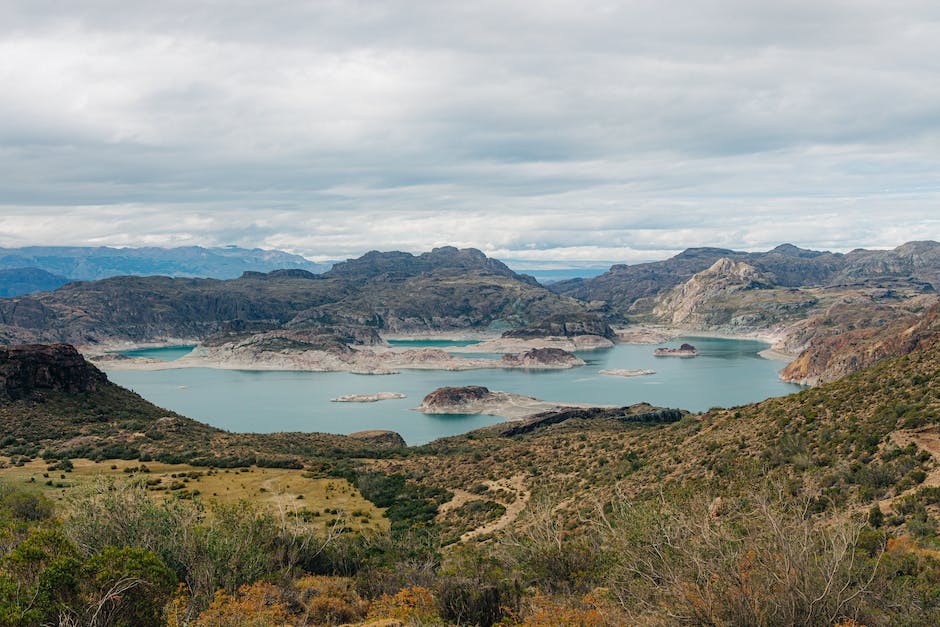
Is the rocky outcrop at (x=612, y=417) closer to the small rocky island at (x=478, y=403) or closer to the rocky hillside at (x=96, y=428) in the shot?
the rocky hillside at (x=96, y=428)

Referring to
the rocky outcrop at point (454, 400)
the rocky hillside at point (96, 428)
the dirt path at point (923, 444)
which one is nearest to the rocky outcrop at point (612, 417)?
the rocky hillside at point (96, 428)

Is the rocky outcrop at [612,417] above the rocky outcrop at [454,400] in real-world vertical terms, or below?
above

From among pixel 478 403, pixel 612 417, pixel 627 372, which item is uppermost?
pixel 612 417

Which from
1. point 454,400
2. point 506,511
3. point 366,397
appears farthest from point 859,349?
point 506,511

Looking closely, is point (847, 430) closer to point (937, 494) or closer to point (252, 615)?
point (937, 494)

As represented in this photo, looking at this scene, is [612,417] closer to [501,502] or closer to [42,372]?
[501,502]

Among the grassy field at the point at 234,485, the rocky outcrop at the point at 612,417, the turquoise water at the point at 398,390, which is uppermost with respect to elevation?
the grassy field at the point at 234,485
